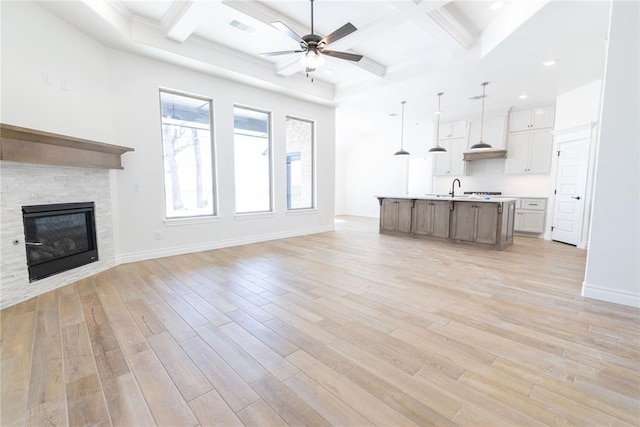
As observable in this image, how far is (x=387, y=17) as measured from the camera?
11.9 feet

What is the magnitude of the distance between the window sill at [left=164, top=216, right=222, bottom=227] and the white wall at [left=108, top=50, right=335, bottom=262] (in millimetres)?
20

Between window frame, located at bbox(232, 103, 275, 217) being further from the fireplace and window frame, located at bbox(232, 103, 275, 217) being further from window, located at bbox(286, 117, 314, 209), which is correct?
the fireplace

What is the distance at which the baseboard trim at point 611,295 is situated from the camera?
107 inches

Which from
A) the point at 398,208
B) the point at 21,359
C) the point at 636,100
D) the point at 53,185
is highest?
the point at 636,100

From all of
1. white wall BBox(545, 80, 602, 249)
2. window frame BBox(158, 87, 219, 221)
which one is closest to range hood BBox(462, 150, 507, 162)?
white wall BBox(545, 80, 602, 249)

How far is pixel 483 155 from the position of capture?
7289mm

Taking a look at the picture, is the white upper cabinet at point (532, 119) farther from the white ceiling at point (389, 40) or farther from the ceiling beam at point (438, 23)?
the ceiling beam at point (438, 23)

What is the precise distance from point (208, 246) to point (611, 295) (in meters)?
5.52

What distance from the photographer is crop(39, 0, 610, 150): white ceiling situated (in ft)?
11.1

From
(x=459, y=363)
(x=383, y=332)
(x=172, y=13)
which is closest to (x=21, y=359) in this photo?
(x=383, y=332)

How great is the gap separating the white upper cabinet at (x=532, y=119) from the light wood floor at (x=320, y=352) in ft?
15.4

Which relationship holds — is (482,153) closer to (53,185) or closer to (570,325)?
(570,325)

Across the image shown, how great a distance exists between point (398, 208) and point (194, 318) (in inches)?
209

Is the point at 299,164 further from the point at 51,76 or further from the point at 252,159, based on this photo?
the point at 51,76
